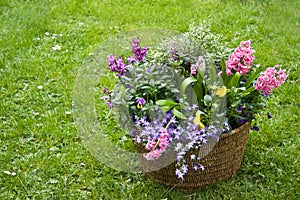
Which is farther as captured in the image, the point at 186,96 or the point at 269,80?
the point at 186,96

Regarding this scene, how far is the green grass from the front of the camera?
2.65 meters

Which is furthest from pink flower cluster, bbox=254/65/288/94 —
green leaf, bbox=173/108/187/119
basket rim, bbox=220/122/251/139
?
green leaf, bbox=173/108/187/119

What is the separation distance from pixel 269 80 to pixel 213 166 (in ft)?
1.80

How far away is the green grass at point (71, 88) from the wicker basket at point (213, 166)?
0.18 feet

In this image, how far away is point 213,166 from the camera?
2492 millimetres

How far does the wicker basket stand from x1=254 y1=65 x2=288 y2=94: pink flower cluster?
24 centimetres

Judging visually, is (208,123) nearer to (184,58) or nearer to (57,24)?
(184,58)

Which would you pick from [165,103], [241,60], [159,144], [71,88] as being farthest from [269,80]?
[71,88]

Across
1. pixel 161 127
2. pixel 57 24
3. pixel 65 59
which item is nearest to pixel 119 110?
pixel 161 127

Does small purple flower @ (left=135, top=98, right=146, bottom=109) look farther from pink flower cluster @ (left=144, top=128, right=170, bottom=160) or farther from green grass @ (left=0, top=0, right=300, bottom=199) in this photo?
green grass @ (left=0, top=0, right=300, bottom=199)

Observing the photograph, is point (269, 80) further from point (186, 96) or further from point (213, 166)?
point (213, 166)

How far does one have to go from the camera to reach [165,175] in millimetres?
2541

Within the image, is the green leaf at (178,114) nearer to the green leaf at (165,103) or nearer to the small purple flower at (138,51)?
the green leaf at (165,103)

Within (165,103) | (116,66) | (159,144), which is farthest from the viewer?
(116,66)
